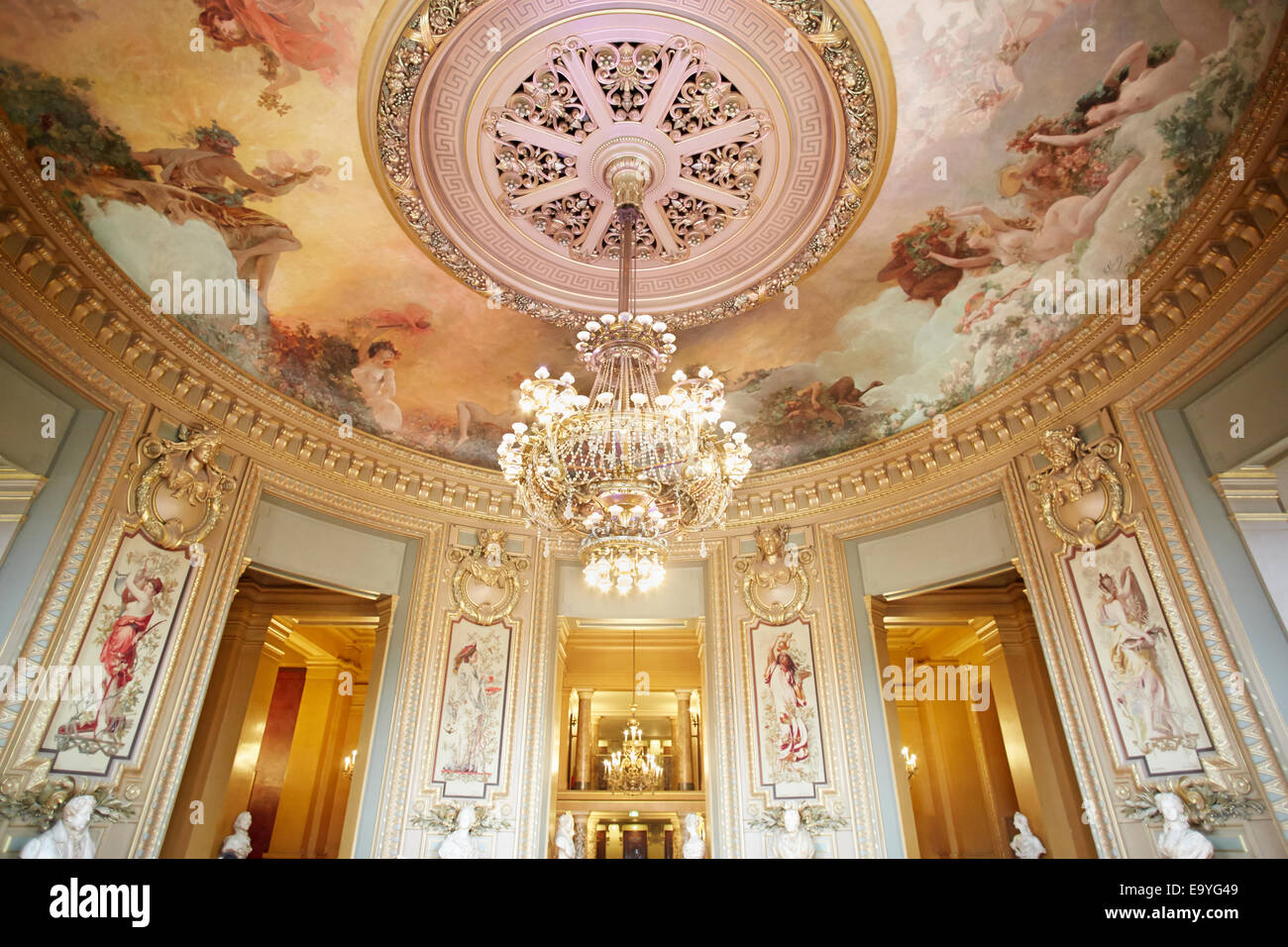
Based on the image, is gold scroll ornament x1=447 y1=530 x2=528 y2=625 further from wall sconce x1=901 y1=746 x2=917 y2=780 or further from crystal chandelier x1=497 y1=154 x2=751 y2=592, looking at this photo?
wall sconce x1=901 y1=746 x2=917 y2=780

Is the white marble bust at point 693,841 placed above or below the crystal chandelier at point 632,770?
below

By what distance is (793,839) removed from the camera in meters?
7.66

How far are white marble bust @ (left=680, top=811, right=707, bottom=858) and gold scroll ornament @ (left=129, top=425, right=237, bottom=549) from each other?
637cm

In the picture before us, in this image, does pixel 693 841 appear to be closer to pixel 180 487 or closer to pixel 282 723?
pixel 180 487

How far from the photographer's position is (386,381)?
8781mm

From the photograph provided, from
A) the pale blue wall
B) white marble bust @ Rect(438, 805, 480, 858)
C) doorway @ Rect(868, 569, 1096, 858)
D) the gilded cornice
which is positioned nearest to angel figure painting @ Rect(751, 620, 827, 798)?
doorway @ Rect(868, 569, 1096, 858)

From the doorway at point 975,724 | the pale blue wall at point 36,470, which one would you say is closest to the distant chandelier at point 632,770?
the doorway at point 975,724

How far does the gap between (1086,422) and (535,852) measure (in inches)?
304

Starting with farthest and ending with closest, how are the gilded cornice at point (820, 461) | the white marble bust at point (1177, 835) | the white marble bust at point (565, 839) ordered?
the white marble bust at point (565, 839) < the gilded cornice at point (820, 461) < the white marble bust at point (1177, 835)

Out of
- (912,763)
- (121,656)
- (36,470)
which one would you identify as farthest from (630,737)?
(36,470)

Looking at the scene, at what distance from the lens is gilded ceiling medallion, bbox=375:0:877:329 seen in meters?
5.89

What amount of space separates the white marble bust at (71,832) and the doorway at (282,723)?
2.45 metres

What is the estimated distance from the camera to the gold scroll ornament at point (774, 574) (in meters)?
9.12

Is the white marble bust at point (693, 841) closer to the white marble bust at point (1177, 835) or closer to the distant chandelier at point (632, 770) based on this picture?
the white marble bust at point (1177, 835)
